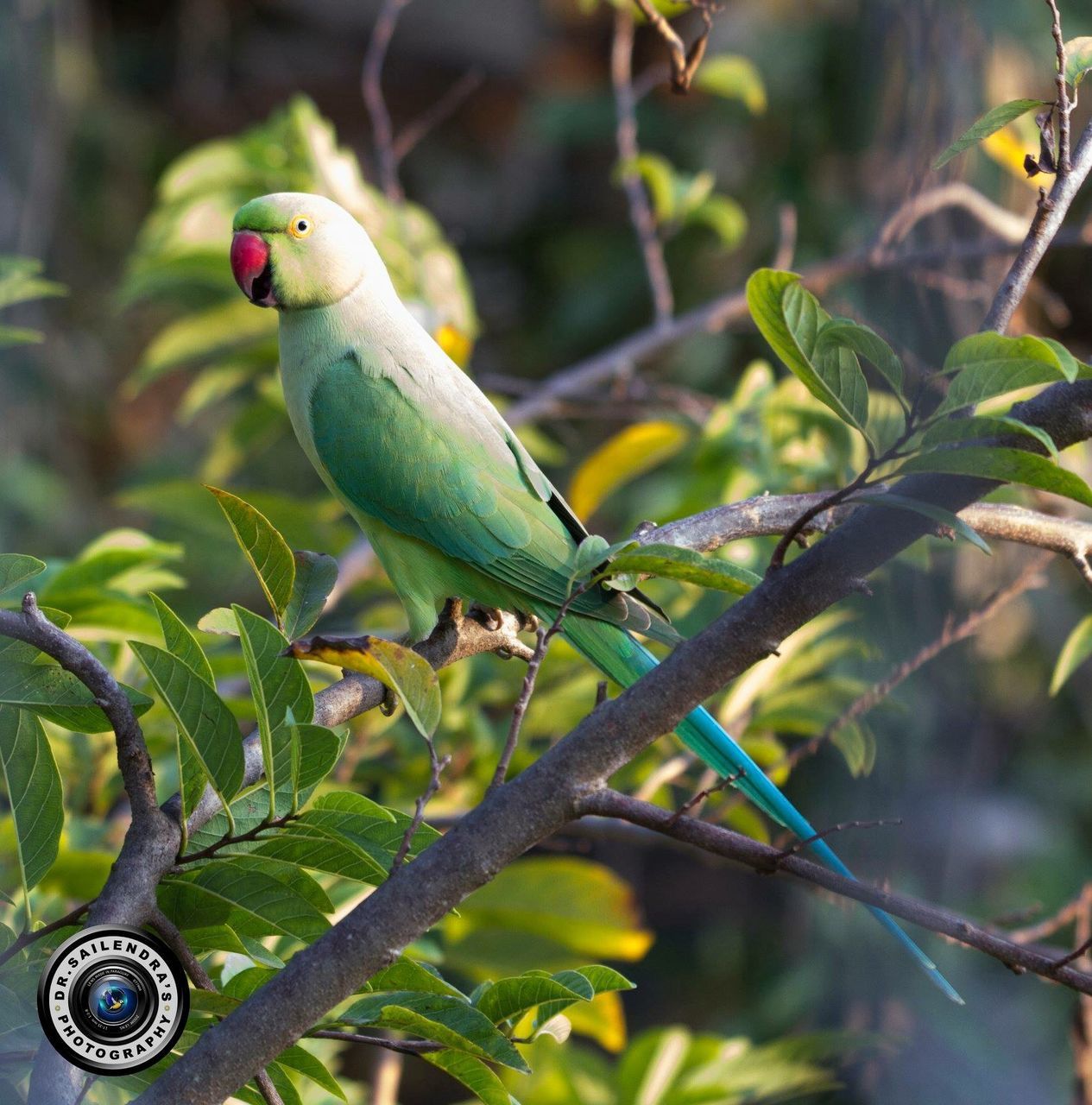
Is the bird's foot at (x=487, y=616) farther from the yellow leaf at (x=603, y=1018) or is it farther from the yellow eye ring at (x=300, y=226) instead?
the yellow leaf at (x=603, y=1018)

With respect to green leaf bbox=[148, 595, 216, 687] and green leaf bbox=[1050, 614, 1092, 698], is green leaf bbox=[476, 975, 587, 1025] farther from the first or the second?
green leaf bbox=[1050, 614, 1092, 698]

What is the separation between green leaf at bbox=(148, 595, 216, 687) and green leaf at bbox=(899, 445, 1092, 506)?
61cm

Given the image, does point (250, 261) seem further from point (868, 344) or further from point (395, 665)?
point (868, 344)

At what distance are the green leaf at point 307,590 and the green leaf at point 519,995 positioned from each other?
396 mm

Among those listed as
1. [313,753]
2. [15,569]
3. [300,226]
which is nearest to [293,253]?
[300,226]

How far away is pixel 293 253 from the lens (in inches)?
66.9

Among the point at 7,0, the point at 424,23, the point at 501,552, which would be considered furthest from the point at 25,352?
the point at 501,552

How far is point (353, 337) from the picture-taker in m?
1.73

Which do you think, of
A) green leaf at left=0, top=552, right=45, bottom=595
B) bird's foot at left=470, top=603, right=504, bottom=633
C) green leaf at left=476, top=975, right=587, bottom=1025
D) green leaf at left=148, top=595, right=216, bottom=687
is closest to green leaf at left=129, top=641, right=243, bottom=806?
green leaf at left=148, top=595, right=216, bottom=687

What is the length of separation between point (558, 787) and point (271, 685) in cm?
27

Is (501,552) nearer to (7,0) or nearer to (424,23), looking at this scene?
(7,0)

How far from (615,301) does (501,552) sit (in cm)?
320

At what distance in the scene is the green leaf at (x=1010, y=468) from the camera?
2.85ft

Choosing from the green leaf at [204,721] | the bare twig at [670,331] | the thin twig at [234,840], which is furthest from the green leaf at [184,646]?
the bare twig at [670,331]
